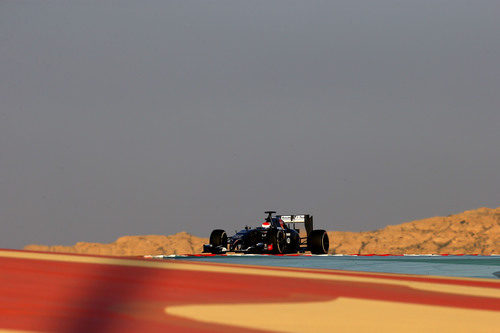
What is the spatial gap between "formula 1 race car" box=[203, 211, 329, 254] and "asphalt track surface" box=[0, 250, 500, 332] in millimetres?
20175

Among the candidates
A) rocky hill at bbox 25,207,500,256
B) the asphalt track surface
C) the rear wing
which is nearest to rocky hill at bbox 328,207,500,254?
rocky hill at bbox 25,207,500,256

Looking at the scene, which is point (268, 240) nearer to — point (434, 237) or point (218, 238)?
point (218, 238)

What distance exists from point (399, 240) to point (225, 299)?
70.2 m

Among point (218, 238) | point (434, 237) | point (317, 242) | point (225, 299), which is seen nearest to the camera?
point (225, 299)

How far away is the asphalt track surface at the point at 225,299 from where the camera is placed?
5750 mm

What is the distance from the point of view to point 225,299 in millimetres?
6797

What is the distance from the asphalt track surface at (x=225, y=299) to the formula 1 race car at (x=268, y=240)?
20.2 m

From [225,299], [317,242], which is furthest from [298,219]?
[225,299]

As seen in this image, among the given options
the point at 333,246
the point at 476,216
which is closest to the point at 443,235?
the point at 476,216

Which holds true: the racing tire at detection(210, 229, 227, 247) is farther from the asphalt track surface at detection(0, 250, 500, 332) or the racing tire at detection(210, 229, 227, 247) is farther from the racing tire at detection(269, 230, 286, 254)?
the asphalt track surface at detection(0, 250, 500, 332)

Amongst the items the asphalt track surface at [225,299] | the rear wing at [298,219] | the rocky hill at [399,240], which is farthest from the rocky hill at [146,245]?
the asphalt track surface at [225,299]

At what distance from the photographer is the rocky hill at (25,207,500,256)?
66.7m

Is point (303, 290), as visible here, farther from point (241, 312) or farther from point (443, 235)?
point (443, 235)

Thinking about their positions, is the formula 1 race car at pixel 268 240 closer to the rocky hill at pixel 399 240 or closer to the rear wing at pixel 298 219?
the rear wing at pixel 298 219
